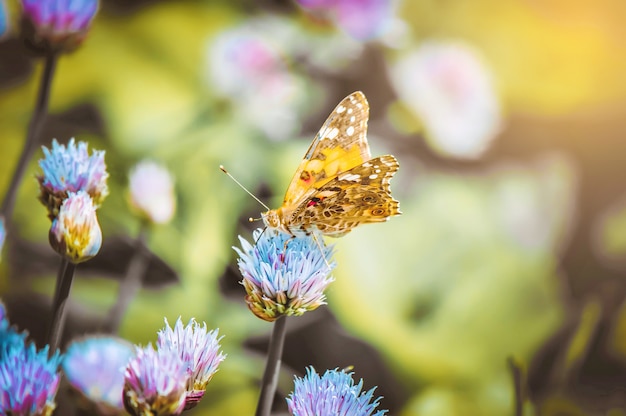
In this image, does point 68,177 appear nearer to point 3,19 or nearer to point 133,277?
point 133,277

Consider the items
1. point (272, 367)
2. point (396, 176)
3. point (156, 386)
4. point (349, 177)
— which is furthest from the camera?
point (396, 176)

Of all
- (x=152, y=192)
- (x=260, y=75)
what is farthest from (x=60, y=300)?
(x=260, y=75)

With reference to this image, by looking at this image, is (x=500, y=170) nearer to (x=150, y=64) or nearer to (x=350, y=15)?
(x=350, y=15)

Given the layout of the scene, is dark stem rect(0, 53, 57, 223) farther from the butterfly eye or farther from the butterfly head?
the butterfly eye

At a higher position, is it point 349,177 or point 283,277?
point 349,177

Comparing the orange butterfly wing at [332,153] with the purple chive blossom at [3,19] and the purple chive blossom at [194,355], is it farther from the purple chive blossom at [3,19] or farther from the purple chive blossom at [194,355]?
the purple chive blossom at [3,19]

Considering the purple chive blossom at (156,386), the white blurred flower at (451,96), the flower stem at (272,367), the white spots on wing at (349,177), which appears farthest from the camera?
the white blurred flower at (451,96)

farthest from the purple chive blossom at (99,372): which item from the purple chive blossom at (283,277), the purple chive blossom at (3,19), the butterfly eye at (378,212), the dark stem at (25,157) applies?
the purple chive blossom at (3,19)
